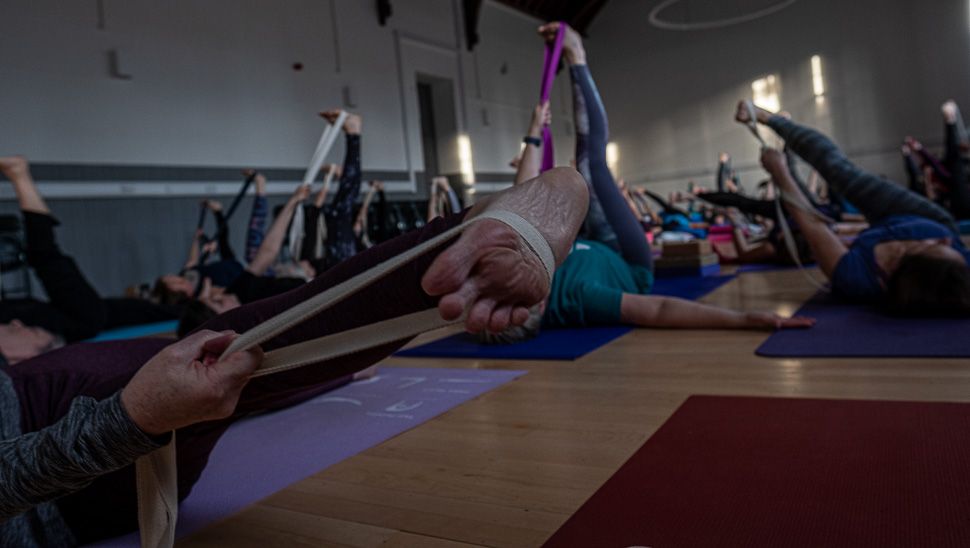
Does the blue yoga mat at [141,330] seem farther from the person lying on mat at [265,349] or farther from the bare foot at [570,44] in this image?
the person lying on mat at [265,349]

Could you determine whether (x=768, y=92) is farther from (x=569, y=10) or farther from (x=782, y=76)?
(x=569, y=10)

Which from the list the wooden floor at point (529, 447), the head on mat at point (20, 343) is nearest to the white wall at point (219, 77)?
the head on mat at point (20, 343)

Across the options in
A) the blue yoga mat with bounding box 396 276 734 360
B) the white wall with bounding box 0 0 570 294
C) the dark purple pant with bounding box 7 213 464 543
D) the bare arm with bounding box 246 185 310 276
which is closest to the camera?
the dark purple pant with bounding box 7 213 464 543

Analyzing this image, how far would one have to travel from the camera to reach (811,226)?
2.90m

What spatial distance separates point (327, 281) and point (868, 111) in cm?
1238

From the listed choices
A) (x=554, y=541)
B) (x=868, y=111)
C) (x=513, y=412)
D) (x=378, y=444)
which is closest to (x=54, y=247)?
(x=378, y=444)

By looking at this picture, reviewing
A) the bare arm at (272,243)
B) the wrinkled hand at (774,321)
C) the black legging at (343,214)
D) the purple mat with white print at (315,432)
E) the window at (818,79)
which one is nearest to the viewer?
the purple mat with white print at (315,432)

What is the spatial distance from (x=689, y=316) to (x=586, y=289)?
0.50m

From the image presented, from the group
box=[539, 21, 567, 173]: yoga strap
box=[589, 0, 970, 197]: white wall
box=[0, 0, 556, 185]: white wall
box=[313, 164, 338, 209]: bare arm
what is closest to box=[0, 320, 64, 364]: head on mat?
box=[539, 21, 567, 173]: yoga strap

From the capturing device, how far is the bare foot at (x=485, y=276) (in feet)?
2.20

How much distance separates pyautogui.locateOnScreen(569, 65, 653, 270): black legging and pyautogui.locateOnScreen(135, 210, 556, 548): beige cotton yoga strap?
2569 millimetres

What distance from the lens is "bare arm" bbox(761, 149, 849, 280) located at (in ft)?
9.46

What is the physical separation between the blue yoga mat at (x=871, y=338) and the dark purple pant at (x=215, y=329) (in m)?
1.63

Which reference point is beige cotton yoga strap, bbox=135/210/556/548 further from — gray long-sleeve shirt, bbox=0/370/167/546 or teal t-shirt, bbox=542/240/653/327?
teal t-shirt, bbox=542/240/653/327
